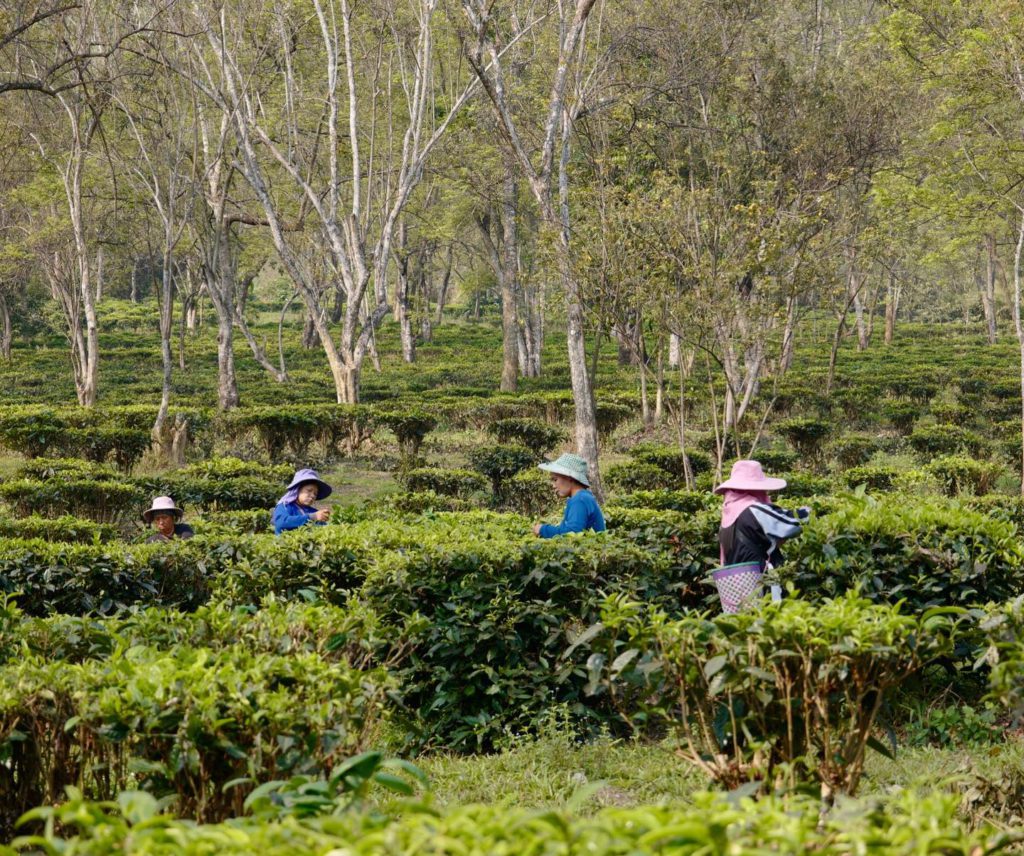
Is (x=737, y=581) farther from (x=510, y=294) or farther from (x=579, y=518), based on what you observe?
(x=510, y=294)

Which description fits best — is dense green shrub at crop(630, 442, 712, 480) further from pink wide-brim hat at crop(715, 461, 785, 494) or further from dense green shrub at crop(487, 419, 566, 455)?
pink wide-brim hat at crop(715, 461, 785, 494)

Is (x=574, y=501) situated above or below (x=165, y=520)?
above

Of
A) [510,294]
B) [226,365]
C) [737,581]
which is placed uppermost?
[510,294]

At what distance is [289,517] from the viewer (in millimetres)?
7488

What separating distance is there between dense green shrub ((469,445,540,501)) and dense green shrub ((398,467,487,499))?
0.66m

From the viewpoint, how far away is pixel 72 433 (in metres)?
13.5

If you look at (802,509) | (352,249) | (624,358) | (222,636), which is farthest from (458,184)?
(222,636)

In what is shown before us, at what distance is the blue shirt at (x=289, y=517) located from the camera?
7.47 meters

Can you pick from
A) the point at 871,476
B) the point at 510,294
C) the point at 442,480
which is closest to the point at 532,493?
the point at 442,480

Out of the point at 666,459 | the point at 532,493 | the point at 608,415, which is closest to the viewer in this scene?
the point at 532,493

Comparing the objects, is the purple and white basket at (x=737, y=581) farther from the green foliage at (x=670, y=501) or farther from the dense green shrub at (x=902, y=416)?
the dense green shrub at (x=902, y=416)

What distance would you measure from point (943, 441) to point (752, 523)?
36.2 feet

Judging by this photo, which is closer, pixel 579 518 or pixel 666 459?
pixel 579 518

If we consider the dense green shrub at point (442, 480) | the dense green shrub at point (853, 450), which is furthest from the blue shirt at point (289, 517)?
the dense green shrub at point (853, 450)
